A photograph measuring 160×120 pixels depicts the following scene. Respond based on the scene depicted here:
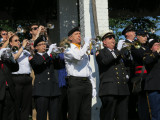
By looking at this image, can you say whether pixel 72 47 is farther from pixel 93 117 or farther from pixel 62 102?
pixel 93 117

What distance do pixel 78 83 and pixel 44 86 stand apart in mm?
627

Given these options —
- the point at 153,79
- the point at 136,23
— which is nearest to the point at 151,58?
the point at 153,79

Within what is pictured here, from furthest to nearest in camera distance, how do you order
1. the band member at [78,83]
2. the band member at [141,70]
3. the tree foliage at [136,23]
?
the tree foliage at [136,23], the band member at [141,70], the band member at [78,83]

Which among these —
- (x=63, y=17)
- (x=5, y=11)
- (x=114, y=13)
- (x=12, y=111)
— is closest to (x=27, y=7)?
(x=5, y=11)

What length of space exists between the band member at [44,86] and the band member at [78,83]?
0.31m

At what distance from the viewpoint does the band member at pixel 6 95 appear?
558 cm

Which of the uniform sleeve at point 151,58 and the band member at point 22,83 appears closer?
the uniform sleeve at point 151,58

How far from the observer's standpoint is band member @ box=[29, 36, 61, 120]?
587 cm

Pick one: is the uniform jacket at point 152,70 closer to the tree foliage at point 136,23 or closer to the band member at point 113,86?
the band member at point 113,86

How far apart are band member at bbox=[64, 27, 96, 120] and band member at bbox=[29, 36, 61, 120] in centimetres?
31

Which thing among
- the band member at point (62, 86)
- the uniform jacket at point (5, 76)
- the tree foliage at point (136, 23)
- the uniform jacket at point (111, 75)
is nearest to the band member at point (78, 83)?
the uniform jacket at point (111, 75)

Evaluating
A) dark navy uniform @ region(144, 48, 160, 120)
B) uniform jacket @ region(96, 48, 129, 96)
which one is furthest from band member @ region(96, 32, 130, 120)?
dark navy uniform @ region(144, 48, 160, 120)

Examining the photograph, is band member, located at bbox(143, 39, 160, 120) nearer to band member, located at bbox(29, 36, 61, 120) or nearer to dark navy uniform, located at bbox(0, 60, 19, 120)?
band member, located at bbox(29, 36, 61, 120)

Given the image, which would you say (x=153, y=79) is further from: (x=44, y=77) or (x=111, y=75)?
(x=44, y=77)
